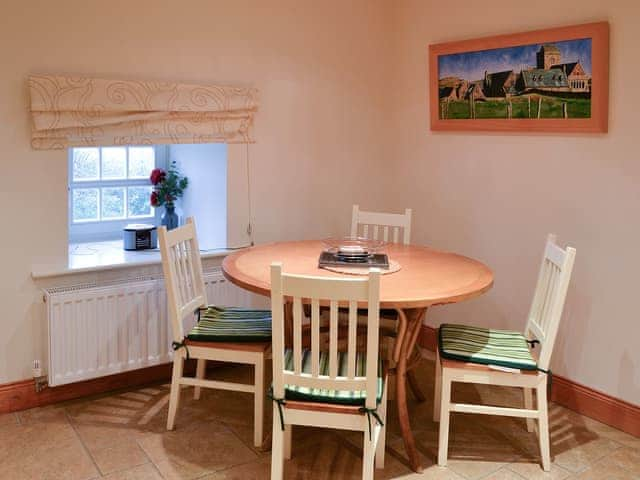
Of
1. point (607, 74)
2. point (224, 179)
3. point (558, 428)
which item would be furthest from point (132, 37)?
point (558, 428)

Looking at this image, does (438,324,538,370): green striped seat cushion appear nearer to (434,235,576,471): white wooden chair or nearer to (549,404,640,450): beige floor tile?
(434,235,576,471): white wooden chair

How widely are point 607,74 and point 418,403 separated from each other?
5.85 feet

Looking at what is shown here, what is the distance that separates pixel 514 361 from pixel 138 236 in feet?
6.74

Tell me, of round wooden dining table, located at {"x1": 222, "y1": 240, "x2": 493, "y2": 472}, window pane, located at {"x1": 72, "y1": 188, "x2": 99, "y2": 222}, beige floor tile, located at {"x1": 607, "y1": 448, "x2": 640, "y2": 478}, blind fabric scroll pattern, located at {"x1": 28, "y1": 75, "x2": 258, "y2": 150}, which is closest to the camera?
round wooden dining table, located at {"x1": 222, "y1": 240, "x2": 493, "y2": 472}

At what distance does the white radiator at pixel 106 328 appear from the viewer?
3248 millimetres

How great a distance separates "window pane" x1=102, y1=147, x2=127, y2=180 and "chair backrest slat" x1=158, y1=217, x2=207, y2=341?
2.73 feet

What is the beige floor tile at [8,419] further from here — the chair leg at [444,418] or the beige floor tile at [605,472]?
the beige floor tile at [605,472]

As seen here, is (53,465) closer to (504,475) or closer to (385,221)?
(504,475)

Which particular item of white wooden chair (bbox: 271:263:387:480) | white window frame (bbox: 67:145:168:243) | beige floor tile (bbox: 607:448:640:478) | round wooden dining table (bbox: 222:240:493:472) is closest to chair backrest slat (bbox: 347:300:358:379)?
white wooden chair (bbox: 271:263:387:480)

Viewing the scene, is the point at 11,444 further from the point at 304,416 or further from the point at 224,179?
the point at 224,179

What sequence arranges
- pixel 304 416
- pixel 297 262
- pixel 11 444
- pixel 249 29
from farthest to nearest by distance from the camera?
pixel 249 29 → pixel 297 262 → pixel 11 444 → pixel 304 416

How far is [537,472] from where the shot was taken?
Answer: 2857 mm

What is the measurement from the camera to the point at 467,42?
12.5 ft

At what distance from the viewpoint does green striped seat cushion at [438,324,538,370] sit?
2.81 m
